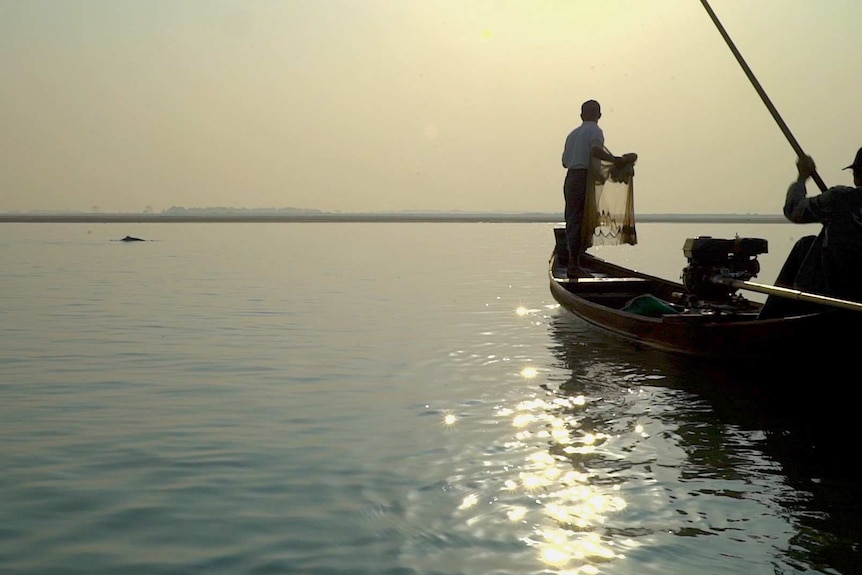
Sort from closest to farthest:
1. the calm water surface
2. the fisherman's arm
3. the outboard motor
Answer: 1. the calm water surface
2. the fisherman's arm
3. the outboard motor

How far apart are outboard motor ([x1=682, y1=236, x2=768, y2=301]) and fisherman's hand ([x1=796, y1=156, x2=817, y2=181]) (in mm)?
1066

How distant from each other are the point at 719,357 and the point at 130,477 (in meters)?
5.53

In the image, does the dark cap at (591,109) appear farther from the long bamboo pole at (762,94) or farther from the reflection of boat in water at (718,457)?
the reflection of boat in water at (718,457)

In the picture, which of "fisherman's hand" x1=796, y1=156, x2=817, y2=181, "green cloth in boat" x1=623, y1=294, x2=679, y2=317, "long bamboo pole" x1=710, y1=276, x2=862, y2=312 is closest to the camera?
"long bamboo pole" x1=710, y1=276, x2=862, y2=312

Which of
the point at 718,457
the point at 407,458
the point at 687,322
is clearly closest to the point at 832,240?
the point at 687,322

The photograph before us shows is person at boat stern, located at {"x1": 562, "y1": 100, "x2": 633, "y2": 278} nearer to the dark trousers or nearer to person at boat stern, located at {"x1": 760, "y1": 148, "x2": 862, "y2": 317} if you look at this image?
the dark trousers

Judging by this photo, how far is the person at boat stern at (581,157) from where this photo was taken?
13984 mm

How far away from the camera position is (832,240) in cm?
748

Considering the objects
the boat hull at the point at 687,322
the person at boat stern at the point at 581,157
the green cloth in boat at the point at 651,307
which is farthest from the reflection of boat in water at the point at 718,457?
the person at boat stern at the point at 581,157

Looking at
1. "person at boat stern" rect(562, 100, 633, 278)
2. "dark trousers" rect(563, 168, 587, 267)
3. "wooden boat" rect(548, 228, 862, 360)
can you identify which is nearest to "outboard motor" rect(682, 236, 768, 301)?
"wooden boat" rect(548, 228, 862, 360)

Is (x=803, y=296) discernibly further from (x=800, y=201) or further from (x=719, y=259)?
(x=719, y=259)

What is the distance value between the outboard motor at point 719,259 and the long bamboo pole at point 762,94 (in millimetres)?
1052

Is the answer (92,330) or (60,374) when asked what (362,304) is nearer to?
(92,330)

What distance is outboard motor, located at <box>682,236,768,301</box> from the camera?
31.3 ft
